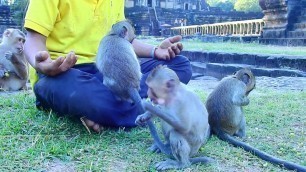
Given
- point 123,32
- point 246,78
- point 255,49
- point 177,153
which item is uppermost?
point 123,32

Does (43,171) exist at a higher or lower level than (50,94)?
lower

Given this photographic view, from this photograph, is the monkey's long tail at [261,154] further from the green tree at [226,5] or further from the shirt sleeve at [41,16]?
the green tree at [226,5]

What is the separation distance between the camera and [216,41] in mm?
15633

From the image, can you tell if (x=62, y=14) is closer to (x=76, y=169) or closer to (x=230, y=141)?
(x=76, y=169)

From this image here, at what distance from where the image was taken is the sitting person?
2.76 metres

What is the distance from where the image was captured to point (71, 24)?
307 cm

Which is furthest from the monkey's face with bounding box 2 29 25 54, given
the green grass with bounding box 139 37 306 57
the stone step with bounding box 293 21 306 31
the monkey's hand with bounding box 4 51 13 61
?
the stone step with bounding box 293 21 306 31

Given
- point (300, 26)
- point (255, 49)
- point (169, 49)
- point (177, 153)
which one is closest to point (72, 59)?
point (177, 153)

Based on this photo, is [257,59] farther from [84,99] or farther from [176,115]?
[176,115]

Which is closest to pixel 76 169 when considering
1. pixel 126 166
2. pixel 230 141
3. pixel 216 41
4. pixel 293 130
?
pixel 126 166

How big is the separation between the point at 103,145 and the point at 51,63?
64 centimetres

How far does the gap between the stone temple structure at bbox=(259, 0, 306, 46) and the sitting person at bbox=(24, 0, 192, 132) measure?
31.7 ft

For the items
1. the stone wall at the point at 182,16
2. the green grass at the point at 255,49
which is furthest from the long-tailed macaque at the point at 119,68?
the stone wall at the point at 182,16

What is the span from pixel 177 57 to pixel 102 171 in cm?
158
